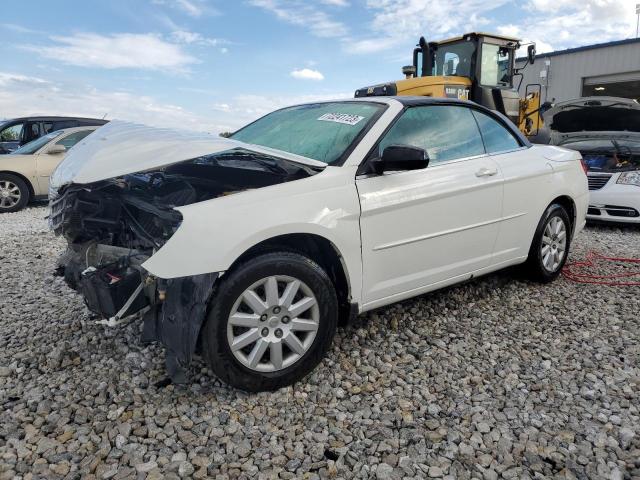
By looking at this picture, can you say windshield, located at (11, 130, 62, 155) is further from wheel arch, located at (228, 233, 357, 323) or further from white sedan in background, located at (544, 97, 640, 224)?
white sedan in background, located at (544, 97, 640, 224)

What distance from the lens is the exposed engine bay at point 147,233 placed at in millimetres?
2314

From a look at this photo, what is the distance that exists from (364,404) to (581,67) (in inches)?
902

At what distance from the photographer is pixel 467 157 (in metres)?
3.46

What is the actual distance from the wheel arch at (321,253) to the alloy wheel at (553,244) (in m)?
2.13

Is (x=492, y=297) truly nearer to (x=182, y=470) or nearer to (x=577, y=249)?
(x=577, y=249)

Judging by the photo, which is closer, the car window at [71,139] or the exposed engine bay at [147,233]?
the exposed engine bay at [147,233]

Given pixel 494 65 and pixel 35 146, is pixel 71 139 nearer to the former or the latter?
pixel 35 146

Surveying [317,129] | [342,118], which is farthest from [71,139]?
[342,118]

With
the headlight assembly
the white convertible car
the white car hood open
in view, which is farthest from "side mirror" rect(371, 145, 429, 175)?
the headlight assembly

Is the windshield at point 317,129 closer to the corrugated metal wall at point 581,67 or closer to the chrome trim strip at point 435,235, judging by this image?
the chrome trim strip at point 435,235

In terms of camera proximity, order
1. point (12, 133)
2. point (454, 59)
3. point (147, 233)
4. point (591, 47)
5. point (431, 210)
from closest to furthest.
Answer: point (147, 233) → point (431, 210) → point (454, 59) → point (12, 133) → point (591, 47)

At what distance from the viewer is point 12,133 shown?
1152 centimetres

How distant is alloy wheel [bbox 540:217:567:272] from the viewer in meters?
4.14

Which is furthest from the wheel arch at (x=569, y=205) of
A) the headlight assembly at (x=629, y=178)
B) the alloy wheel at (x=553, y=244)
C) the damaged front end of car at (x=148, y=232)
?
the headlight assembly at (x=629, y=178)
